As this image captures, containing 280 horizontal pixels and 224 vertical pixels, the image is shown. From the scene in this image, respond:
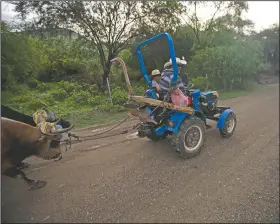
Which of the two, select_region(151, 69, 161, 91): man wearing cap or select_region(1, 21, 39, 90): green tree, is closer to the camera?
select_region(1, 21, 39, 90): green tree

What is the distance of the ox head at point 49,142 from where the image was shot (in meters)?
1.23

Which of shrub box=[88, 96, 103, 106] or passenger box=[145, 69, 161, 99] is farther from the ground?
passenger box=[145, 69, 161, 99]

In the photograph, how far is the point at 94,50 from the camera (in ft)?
4.64

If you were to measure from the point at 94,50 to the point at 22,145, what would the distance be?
2.16 ft

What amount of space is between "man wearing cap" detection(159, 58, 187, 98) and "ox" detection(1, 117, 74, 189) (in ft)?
2.46

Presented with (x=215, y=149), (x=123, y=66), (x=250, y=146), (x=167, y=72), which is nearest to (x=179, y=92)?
(x=167, y=72)

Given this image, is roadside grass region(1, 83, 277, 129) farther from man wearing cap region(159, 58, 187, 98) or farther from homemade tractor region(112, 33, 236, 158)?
man wearing cap region(159, 58, 187, 98)

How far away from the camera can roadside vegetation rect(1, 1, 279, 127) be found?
3.74ft

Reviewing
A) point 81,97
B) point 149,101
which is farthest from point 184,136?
point 81,97

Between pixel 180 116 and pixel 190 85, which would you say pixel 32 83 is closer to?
pixel 190 85

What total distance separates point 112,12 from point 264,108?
2588 millimetres

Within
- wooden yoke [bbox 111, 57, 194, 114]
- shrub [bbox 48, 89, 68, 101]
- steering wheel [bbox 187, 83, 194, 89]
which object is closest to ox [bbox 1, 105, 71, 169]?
shrub [bbox 48, 89, 68, 101]

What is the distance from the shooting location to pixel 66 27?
4.36 feet

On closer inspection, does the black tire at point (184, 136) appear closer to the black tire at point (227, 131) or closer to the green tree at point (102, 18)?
the black tire at point (227, 131)
